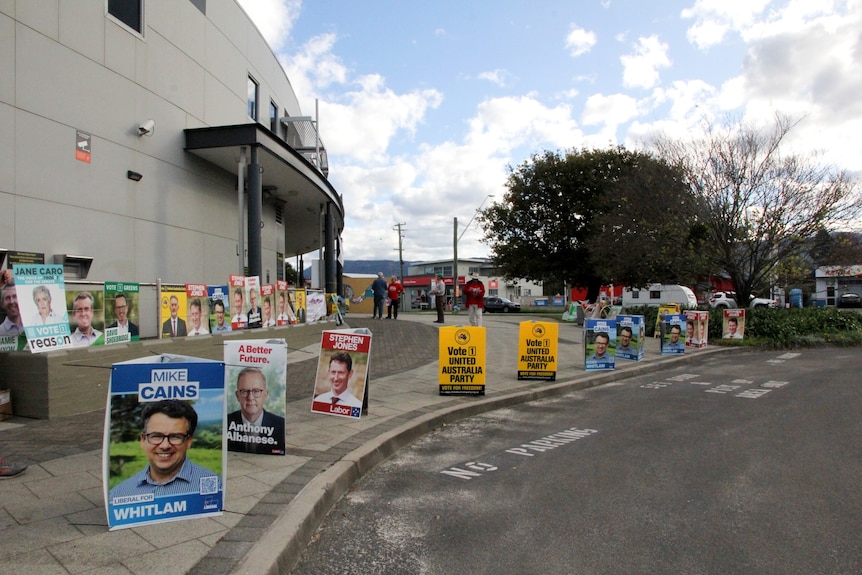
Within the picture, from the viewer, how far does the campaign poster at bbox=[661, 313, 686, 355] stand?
15.1m

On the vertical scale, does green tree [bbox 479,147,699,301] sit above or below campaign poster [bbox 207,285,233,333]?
above

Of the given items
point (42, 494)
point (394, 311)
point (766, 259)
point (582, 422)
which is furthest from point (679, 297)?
point (42, 494)

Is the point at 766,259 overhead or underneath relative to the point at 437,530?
overhead

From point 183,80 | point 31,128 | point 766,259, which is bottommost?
point 766,259

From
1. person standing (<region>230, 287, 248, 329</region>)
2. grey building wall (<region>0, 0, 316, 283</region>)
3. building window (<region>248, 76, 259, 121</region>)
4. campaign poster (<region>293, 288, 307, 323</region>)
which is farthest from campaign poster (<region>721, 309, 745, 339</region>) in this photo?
building window (<region>248, 76, 259, 121</region>)

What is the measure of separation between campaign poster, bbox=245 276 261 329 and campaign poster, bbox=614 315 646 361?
7.44 meters

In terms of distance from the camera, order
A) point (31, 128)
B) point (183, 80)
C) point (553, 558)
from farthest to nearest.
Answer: point (183, 80), point (31, 128), point (553, 558)

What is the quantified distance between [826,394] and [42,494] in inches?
412

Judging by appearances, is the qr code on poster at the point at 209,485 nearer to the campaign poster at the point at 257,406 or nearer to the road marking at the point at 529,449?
the campaign poster at the point at 257,406

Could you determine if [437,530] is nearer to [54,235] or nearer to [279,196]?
[54,235]

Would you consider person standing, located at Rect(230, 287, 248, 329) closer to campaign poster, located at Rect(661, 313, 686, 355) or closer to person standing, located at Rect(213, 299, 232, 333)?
person standing, located at Rect(213, 299, 232, 333)

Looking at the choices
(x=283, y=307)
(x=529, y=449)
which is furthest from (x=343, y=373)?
(x=283, y=307)

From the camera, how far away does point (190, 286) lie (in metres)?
9.84

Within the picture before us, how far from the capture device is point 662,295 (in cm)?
3247
